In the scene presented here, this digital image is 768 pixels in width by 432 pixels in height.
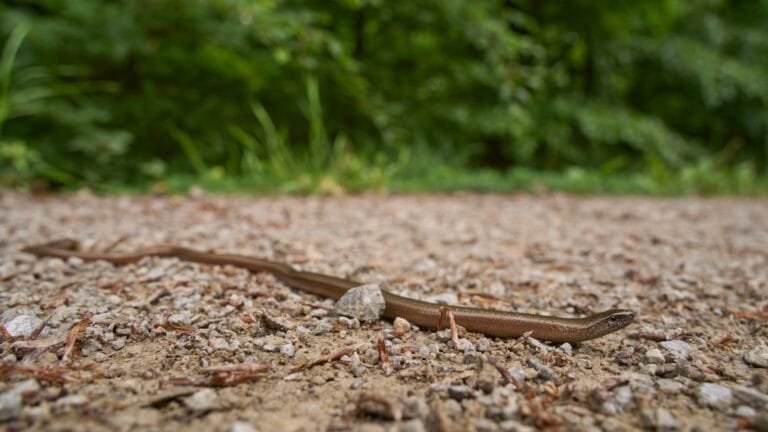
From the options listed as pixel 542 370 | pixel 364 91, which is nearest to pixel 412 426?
pixel 542 370

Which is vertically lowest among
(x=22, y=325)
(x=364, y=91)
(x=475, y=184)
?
(x=22, y=325)

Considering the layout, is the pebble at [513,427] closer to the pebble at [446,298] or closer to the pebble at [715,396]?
the pebble at [715,396]

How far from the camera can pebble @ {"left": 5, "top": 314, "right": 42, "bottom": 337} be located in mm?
1918

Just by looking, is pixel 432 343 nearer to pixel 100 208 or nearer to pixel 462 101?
pixel 100 208

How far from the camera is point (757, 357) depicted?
1.93 metres

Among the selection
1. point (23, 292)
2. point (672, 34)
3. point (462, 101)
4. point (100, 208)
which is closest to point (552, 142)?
point (462, 101)

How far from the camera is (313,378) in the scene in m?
1.72

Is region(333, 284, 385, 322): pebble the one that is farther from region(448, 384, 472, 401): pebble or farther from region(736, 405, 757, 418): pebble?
region(736, 405, 757, 418): pebble

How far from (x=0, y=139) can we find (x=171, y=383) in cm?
521

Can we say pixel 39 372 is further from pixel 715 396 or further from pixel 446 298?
pixel 715 396

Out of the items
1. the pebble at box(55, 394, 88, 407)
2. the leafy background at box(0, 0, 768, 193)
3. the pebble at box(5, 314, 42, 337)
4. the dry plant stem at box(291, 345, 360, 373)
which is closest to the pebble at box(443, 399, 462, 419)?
the dry plant stem at box(291, 345, 360, 373)

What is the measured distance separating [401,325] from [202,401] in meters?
0.85

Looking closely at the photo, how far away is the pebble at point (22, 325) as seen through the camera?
1.92 meters

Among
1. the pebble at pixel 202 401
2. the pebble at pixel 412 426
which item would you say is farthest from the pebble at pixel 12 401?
the pebble at pixel 412 426
